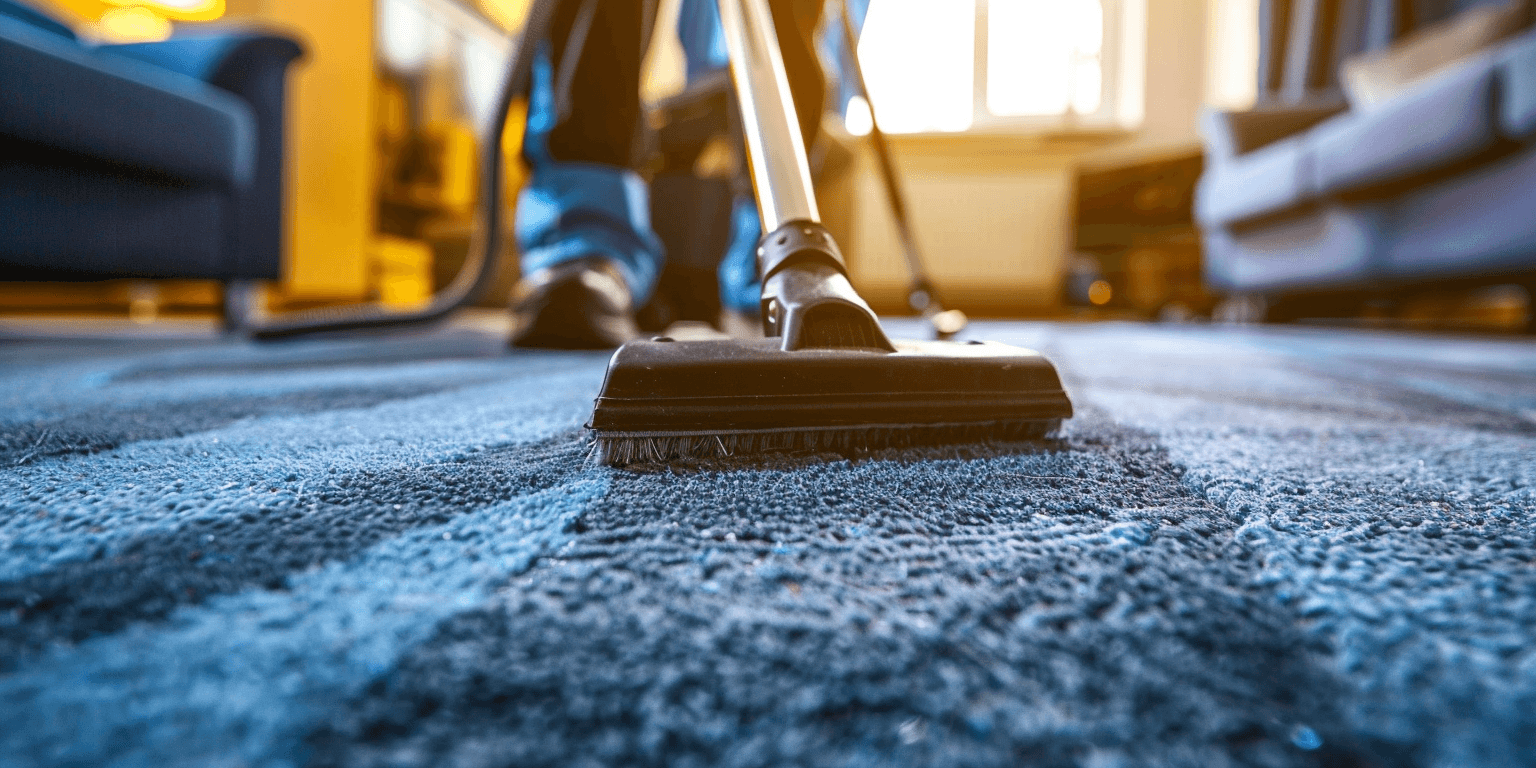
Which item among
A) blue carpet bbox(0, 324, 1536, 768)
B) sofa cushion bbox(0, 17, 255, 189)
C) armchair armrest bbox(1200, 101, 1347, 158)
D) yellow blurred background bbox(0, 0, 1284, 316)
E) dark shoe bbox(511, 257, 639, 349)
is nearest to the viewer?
blue carpet bbox(0, 324, 1536, 768)

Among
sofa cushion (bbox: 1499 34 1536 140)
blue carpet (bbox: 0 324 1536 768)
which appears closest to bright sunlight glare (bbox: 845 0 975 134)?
sofa cushion (bbox: 1499 34 1536 140)

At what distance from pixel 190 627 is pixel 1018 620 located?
18cm

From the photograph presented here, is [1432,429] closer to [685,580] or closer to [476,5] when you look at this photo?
[685,580]

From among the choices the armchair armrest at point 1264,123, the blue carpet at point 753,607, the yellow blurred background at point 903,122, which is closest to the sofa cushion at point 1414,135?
the armchair armrest at point 1264,123

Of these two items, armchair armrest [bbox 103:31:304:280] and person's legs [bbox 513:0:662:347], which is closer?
person's legs [bbox 513:0:662:347]

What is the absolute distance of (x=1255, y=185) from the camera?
6.93ft

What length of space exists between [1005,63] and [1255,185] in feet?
7.33

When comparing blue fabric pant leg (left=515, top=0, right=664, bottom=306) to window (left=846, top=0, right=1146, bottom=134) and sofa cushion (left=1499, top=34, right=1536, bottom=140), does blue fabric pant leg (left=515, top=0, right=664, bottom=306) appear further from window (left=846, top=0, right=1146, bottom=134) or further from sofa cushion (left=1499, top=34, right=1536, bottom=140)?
window (left=846, top=0, right=1146, bottom=134)

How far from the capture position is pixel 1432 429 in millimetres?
483

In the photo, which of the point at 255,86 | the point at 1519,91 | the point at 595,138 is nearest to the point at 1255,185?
the point at 1519,91

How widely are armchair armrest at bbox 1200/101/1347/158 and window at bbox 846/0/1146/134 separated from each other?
144 cm

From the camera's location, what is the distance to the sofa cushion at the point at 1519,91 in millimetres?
1294

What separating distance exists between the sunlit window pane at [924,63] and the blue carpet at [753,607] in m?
3.99

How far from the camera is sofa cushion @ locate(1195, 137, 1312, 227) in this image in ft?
6.37
